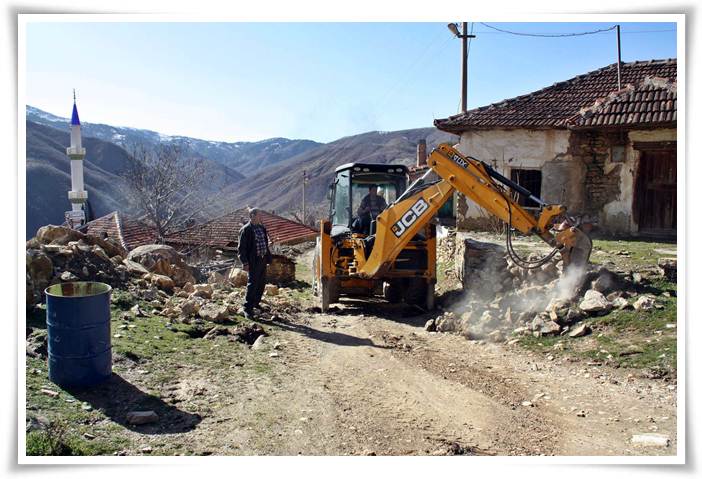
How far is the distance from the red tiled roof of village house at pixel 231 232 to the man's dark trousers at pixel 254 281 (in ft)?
46.7

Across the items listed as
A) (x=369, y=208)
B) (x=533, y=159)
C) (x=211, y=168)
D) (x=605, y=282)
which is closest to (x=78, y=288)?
(x=369, y=208)

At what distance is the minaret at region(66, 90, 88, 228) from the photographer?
2738cm

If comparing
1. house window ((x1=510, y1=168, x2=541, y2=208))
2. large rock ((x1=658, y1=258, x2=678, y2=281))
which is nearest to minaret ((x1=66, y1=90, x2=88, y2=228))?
house window ((x1=510, y1=168, x2=541, y2=208))

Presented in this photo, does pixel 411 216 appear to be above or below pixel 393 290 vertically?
above

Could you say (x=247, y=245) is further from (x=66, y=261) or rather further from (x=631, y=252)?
(x=631, y=252)

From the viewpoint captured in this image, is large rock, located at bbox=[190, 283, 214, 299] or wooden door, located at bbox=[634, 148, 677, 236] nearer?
large rock, located at bbox=[190, 283, 214, 299]

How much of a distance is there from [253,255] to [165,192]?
746 inches

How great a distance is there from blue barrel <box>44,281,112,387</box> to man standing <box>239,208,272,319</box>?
3.72m

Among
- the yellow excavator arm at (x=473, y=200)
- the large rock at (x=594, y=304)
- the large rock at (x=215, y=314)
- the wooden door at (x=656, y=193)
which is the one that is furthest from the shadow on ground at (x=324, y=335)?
the wooden door at (x=656, y=193)

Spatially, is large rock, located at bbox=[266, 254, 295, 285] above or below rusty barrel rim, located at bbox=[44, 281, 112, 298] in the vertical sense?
below

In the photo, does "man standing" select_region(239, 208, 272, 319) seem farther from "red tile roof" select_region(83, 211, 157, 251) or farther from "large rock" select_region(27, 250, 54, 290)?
"red tile roof" select_region(83, 211, 157, 251)

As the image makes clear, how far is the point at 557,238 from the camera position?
851 cm

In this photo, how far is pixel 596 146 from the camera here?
47.6 feet
